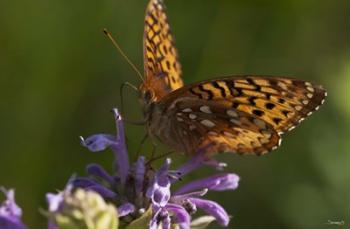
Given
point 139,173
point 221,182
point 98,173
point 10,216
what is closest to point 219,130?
point 221,182

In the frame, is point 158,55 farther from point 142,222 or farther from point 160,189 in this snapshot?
point 142,222

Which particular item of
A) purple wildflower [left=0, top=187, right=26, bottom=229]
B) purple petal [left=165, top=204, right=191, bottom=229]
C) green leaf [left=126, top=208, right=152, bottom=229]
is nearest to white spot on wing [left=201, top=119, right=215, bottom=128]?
purple petal [left=165, top=204, right=191, bottom=229]

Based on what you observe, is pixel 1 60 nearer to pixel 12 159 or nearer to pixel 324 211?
pixel 12 159

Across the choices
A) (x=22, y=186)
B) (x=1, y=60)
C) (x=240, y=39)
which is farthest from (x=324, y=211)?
(x=1, y=60)

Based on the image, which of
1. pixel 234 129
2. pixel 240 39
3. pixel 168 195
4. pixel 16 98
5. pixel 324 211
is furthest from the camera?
pixel 240 39

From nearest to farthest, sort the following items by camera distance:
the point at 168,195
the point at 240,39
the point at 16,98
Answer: the point at 168,195 → the point at 16,98 → the point at 240,39

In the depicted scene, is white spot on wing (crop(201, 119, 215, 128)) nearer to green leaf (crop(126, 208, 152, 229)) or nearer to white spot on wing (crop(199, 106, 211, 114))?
white spot on wing (crop(199, 106, 211, 114))
